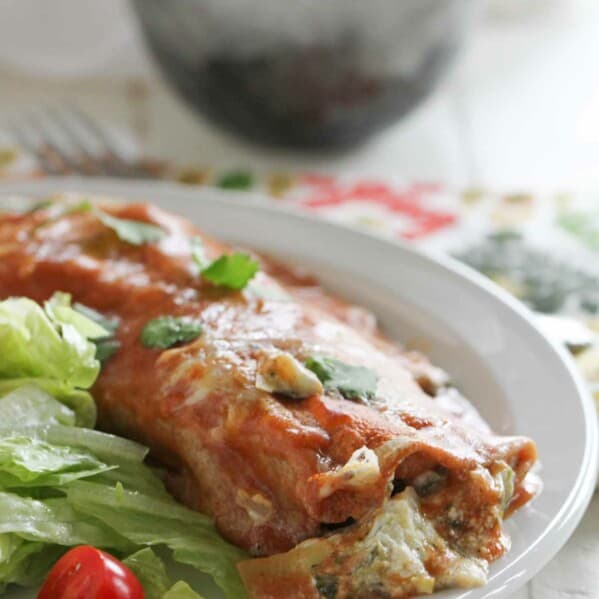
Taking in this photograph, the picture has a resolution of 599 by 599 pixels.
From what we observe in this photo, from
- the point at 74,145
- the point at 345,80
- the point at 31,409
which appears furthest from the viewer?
the point at 74,145

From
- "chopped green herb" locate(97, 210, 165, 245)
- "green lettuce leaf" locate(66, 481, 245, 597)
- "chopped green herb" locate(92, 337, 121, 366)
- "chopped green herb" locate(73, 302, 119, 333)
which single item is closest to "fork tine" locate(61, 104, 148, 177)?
"chopped green herb" locate(97, 210, 165, 245)

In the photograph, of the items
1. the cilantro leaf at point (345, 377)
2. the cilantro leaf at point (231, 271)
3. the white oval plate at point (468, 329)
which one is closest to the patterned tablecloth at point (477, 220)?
the white oval plate at point (468, 329)

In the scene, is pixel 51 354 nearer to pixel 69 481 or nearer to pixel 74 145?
pixel 69 481

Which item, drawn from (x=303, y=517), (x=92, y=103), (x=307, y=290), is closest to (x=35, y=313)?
(x=303, y=517)

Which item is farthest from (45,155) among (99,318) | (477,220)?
(99,318)

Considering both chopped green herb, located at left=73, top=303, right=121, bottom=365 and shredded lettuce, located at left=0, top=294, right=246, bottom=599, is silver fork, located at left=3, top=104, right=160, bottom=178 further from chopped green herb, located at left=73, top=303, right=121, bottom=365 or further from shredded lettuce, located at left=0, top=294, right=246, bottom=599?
shredded lettuce, located at left=0, top=294, right=246, bottom=599

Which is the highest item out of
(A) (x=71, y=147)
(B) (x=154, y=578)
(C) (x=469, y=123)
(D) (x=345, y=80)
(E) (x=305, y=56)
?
(E) (x=305, y=56)
